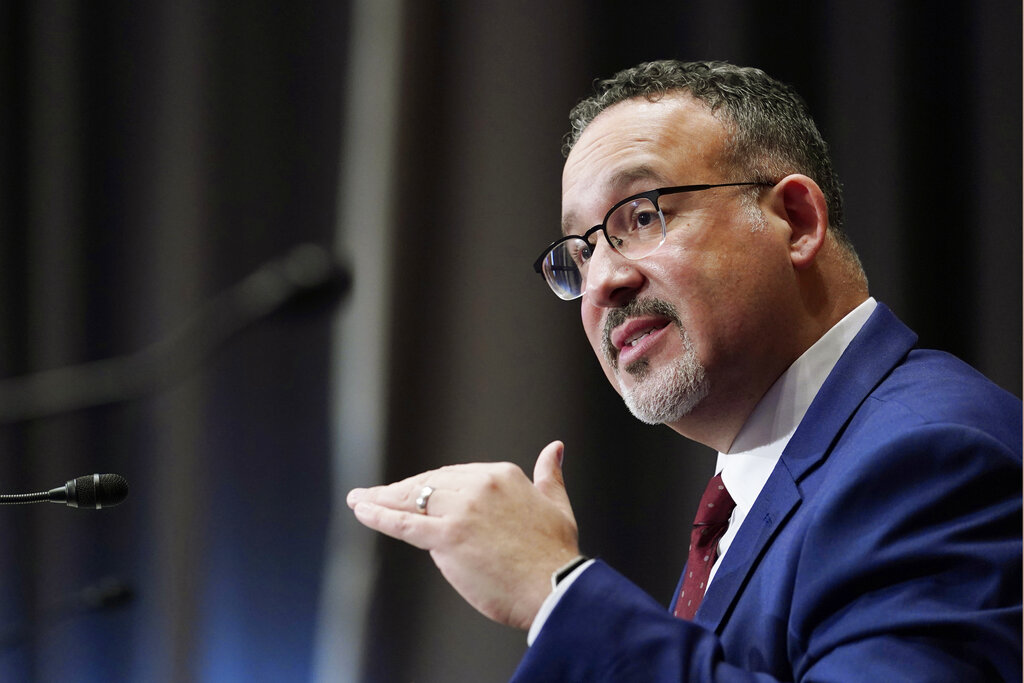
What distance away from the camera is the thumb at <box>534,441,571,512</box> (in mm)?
1046

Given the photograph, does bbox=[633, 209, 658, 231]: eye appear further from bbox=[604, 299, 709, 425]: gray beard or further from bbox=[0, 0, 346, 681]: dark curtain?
bbox=[0, 0, 346, 681]: dark curtain

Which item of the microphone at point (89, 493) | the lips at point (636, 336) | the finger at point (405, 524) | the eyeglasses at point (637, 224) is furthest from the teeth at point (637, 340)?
the microphone at point (89, 493)

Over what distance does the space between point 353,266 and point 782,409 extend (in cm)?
109

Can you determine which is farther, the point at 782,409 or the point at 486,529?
→ the point at 782,409

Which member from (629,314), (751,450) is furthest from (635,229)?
(751,450)

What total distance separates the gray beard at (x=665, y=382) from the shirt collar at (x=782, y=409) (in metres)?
0.09

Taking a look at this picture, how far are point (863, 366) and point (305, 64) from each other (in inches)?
59.2

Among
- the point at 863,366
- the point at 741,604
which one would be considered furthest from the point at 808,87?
the point at 741,604

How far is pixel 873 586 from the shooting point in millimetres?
833

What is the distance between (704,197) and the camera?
49.8 inches

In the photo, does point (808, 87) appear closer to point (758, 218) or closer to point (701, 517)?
point (758, 218)

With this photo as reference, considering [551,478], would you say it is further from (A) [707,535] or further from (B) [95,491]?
(B) [95,491]

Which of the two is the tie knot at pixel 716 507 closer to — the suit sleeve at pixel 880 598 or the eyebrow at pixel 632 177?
the suit sleeve at pixel 880 598

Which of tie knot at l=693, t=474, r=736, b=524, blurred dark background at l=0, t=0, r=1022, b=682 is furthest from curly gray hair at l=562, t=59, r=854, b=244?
blurred dark background at l=0, t=0, r=1022, b=682
